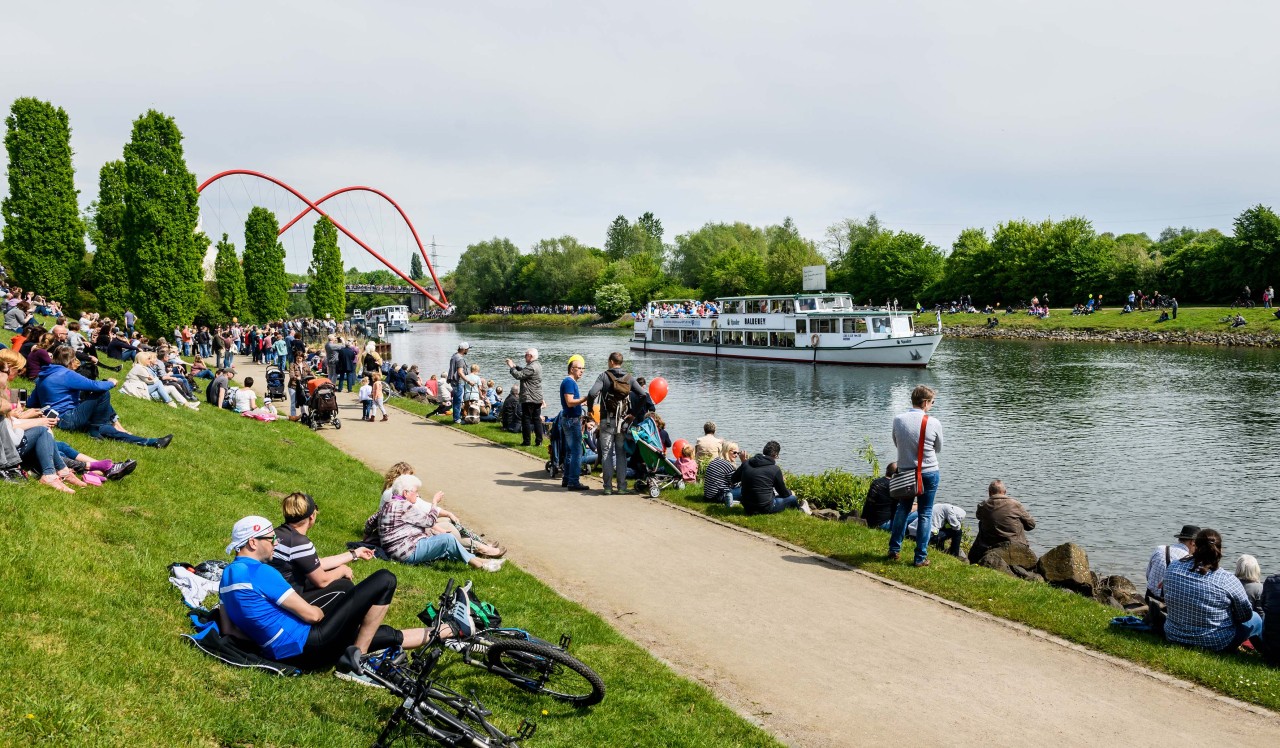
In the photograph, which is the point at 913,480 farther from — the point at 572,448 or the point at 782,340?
the point at 782,340

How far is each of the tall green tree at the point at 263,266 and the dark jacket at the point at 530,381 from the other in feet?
189

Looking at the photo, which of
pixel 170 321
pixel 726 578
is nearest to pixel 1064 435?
pixel 726 578

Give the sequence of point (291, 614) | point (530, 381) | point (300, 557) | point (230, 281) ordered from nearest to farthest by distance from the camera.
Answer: point (291, 614)
point (300, 557)
point (530, 381)
point (230, 281)

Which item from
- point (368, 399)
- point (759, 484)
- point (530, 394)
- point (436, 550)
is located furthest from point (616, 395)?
point (368, 399)

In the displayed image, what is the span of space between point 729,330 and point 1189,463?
44458 millimetres

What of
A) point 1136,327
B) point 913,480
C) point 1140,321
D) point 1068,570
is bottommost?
A: point 1068,570

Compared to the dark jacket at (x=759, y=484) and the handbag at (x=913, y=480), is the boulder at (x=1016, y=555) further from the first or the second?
the dark jacket at (x=759, y=484)

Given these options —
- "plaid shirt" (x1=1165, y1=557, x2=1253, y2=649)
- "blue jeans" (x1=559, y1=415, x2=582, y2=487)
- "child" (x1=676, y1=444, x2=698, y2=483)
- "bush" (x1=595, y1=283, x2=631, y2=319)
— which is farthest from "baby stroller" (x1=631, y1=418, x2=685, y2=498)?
"bush" (x1=595, y1=283, x2=631, y2=319)

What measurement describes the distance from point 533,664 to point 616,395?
7.52 m

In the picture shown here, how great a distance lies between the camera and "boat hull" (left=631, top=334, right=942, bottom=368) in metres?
51.8

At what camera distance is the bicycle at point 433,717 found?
4.88 meters

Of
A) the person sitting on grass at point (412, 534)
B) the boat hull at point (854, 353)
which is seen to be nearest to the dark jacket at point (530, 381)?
the person sitting on grass at point (412, 534)

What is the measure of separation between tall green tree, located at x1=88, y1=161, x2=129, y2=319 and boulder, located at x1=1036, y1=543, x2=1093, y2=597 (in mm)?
37112

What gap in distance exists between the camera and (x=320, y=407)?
65.9 ft
